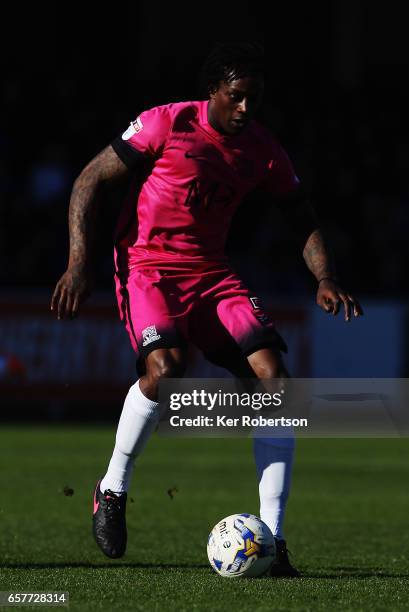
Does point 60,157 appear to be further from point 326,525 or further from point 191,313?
point 191,313

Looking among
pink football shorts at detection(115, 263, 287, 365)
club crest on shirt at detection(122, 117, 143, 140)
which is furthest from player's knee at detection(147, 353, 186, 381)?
club crest on shirt at detection(122, 117, 143, 140)

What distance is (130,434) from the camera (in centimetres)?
605

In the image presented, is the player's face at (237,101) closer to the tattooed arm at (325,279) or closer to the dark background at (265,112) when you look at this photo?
the tattooed arm at (325,279)

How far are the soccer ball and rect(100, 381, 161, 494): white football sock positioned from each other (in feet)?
2.10

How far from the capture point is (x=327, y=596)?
5078 mm

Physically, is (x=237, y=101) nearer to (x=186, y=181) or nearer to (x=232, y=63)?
(x=232, y=63)

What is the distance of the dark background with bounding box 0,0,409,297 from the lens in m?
17.0

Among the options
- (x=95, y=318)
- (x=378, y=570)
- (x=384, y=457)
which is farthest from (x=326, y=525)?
(x=95, y=318)

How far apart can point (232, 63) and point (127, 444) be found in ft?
5.61

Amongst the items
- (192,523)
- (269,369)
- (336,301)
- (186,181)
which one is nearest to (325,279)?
(336,301)

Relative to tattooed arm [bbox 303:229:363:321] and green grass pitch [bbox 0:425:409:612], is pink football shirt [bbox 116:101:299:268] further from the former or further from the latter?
green grass pitch [bbox 0:425:409:612]

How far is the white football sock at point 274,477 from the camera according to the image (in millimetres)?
5883

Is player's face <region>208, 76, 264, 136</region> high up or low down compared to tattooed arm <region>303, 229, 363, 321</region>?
up

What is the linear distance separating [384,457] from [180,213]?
788cm
